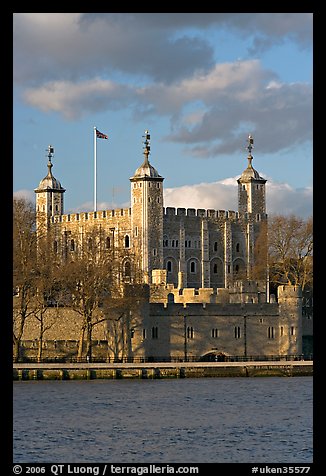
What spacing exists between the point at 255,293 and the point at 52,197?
40.5 meters

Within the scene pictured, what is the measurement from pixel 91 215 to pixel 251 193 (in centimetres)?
1304

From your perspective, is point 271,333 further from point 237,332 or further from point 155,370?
point 155,370

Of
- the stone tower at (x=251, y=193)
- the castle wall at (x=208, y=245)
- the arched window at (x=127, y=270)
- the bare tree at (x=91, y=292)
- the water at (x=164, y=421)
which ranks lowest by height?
the water at (x=164, y=421)

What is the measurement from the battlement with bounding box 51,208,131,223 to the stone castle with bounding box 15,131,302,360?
0.08m

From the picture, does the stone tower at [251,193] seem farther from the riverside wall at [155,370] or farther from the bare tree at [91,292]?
the riverside wall at [155,370]

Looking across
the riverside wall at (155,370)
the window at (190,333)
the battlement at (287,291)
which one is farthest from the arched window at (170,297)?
the riverside wall at (155,370)

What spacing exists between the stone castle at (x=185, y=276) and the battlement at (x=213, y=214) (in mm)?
81

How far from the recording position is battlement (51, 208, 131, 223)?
93.9m

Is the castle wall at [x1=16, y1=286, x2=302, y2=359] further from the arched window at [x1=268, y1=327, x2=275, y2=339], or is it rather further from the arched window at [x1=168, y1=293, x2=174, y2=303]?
the arched window at [x1=168, y1=293, x2=174, y2=303]

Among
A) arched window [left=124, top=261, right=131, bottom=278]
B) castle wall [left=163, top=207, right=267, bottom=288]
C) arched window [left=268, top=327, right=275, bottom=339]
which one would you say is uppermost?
castle wall [left=163, top=207, right=267, bottom=288]

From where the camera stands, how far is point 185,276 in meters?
92.6

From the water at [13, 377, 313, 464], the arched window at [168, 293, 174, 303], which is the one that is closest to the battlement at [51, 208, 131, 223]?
the arched window at [168, 293, 174, 303]

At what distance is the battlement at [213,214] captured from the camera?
93312 mm
